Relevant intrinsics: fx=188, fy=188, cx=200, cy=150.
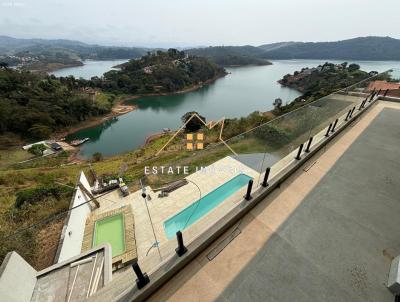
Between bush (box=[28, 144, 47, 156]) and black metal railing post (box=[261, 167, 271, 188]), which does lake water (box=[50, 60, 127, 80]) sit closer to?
bush (box=[28, 144, 47, 156])

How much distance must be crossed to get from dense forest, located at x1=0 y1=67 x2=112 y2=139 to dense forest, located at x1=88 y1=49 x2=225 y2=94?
13639mm

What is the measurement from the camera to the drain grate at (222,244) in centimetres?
196

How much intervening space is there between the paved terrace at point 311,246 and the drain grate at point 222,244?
11mm

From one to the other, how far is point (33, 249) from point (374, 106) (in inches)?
384

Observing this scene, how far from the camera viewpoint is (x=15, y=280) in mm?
2934

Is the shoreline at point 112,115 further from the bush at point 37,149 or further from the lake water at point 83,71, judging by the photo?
the lake water at point 83,71

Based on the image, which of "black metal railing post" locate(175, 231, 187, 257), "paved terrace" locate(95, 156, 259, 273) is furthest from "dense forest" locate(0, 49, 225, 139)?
"black metal railing post" locate(175, 231, 187, 257)

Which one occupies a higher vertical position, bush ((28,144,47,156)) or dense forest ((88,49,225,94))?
dense forest ((88,49,225,94))

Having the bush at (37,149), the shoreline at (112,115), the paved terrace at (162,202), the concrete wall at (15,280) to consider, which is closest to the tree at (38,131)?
the shoreline at (112,115)

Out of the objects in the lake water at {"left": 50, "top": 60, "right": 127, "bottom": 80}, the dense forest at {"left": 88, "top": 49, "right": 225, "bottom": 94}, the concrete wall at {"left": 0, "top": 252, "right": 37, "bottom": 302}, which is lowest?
the lake water at {"left": 50, "top": 60, "right": 127, "bottom": 80}

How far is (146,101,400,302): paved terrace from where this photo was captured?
5.56 ft

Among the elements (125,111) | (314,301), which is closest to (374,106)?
(314,301)

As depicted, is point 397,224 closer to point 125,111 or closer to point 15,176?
point 15,176

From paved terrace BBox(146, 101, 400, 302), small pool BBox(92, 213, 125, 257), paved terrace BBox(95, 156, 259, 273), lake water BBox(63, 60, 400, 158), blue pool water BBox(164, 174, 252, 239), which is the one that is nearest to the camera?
paved terrace BBox(146, 101, 400, 302)
